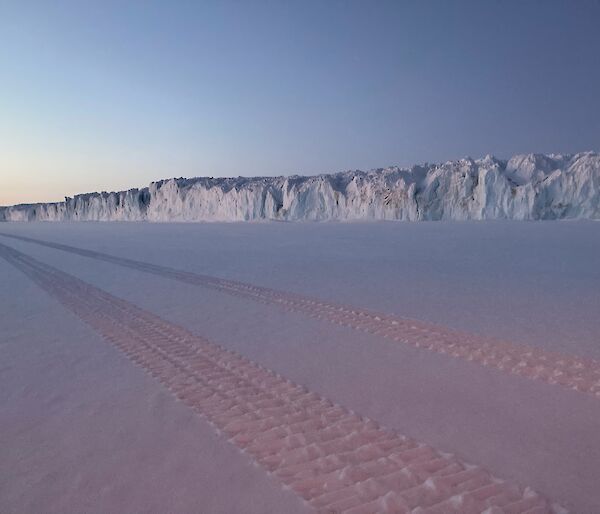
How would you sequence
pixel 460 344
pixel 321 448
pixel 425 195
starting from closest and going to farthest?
1. pixel 321 448
2. pixel 460 344
3. pixel 425 195

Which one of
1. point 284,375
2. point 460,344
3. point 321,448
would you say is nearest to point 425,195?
point 460,344

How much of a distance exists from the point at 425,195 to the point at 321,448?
43.2 m

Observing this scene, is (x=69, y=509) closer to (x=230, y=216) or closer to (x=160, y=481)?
(x=160, y=481)

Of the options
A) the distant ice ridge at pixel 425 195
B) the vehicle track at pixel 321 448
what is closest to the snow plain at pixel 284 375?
the vehicle track at pixel 321 448

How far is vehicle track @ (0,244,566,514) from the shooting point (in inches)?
89.7

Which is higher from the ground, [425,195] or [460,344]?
[425,195]

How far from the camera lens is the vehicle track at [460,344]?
388 cm

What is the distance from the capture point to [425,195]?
43.7 meters

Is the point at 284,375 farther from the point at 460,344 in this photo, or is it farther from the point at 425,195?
the point at 425,195

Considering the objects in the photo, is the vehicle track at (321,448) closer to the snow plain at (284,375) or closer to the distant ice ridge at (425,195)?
the snow plain at (284,375)

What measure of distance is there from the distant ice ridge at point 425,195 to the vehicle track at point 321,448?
129 ft

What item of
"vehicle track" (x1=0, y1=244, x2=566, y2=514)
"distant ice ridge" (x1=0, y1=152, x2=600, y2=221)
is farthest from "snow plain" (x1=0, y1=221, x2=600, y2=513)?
"distant ice ridge" (x1=0, y1=152, x2=600, y2=221)

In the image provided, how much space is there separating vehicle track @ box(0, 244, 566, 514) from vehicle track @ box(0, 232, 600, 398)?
1.69 metres

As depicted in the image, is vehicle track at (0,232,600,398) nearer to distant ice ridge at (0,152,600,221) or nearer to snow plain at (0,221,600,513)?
snow plain at (0,221,600,513)
